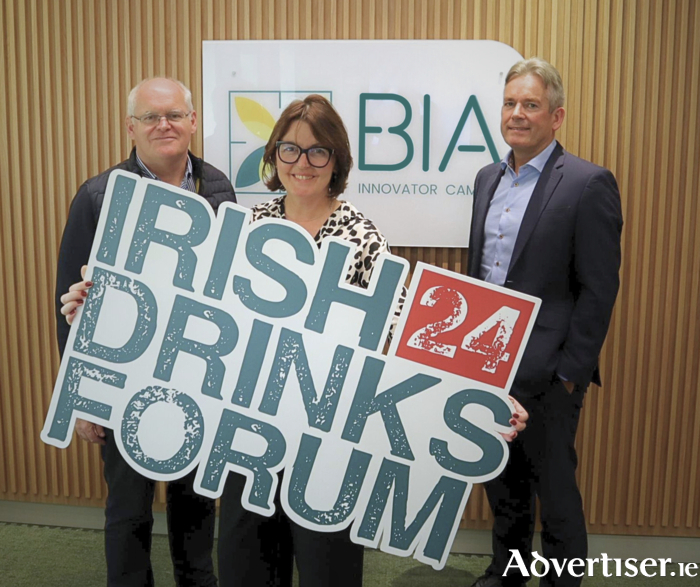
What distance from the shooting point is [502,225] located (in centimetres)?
238

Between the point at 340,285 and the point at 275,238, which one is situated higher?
the point at 275,238

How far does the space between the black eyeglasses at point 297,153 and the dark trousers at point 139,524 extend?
3.31ft

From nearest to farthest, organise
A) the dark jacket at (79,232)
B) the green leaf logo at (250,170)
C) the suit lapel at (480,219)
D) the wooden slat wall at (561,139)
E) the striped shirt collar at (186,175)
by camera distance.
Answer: the dark jacket at (79,232), the striped shirt collar at (186,175), the suit lapel at (480,219), the wooden slat wall at (561,139), the green leaf logo at (250,170)

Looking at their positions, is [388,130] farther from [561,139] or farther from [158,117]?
[158,117]

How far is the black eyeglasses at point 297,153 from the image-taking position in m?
1.88

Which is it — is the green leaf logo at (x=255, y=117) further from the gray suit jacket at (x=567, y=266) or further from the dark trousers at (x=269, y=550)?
the dark trousers at (x=269, y=550)

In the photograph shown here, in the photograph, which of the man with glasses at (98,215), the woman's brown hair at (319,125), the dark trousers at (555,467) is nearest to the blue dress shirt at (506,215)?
the dark trousers at (555,467)

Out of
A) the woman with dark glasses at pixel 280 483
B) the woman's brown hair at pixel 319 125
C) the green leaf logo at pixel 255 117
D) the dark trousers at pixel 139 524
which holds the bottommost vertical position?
the dark trousers at pixel 139 524

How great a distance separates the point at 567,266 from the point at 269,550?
4.06 ft

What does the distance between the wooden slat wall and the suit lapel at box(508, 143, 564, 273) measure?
72cm

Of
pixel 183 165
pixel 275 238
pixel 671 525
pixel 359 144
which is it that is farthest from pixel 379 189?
pixel 671 525

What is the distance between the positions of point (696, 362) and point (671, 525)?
2.43 ft

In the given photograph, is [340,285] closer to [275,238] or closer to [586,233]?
[275,238]

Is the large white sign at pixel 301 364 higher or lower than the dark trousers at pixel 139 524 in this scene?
higher
